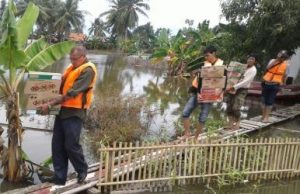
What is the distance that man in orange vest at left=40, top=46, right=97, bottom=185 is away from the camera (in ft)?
18.5

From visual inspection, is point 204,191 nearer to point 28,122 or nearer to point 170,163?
point 170,163

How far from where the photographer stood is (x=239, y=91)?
9.56m

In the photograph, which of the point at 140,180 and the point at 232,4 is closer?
the point at 140,180

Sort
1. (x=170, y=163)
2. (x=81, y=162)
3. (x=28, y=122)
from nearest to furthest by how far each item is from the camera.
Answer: (x=81, y=162) → (x=170, y=163) → (x=28, y=122)

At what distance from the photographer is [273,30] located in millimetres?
14969

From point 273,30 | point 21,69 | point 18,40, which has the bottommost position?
point 21,69

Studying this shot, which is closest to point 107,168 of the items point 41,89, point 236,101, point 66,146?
point 66,146

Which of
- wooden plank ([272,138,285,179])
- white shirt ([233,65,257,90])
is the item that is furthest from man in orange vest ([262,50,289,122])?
wooden plank ([272,138,285,179])

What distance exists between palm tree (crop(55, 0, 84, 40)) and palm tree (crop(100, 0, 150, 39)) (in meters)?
4.11

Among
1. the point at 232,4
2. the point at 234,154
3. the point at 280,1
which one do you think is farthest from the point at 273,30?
the point at 234,154

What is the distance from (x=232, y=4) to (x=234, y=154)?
10144mm

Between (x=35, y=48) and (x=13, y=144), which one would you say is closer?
(x=13, y=144)

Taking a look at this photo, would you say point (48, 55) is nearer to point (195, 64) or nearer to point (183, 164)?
point (183, 164)

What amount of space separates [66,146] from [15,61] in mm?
1570
